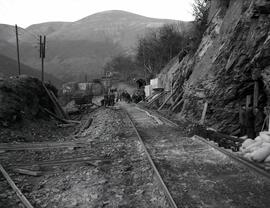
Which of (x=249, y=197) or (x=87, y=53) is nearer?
(x=249, y=197)

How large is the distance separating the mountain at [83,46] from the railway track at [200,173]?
95.7m

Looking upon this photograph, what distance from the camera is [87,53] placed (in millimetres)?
141000

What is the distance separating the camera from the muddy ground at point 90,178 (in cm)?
525

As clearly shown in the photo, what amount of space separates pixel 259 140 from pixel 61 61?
132302 millimetres

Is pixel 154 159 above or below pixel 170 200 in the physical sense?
below

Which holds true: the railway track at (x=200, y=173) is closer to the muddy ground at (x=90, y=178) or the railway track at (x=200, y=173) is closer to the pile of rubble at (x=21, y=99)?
the muddy ground at (x=90, y=178)

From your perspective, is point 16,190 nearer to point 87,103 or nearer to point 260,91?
point 260,91

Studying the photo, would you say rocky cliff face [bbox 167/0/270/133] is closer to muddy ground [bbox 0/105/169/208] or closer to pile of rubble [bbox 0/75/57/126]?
muddy ground [bbox 0/105/169/208]

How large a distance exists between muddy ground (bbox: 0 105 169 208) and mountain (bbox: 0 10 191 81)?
94657 mm

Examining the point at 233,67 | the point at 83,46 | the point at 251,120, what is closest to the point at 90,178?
the point at 251,120

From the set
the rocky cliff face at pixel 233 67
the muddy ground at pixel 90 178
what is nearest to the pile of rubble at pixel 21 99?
the muddy ground at pixel 90 178

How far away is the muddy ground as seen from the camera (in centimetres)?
525

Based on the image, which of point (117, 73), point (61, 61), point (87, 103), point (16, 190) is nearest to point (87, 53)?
point (61, 61)

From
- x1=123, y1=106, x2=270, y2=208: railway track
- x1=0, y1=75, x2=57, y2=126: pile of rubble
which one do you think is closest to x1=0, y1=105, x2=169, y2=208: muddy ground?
x1=123, y1=106, x2=270, y2=208: railway track
